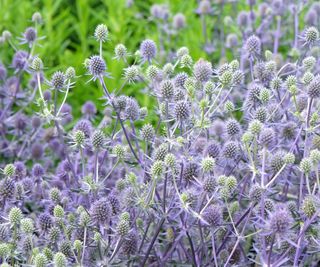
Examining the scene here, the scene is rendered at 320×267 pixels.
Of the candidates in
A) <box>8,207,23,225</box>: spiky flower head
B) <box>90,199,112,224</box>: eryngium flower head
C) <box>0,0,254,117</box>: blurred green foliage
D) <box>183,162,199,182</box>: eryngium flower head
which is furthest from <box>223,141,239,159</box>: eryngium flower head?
<box>0,0,254,117</box>: blurred green foliage

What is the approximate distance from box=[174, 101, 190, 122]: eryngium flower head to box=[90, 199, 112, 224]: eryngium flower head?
379 millimetres

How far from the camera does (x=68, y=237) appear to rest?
Result: 2.26 meters

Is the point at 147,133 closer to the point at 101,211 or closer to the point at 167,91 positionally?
the point at 167,91

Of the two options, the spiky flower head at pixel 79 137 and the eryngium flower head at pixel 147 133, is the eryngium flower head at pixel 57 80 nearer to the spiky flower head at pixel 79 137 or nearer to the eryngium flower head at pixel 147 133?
the spiky flower head at pixel 79 137

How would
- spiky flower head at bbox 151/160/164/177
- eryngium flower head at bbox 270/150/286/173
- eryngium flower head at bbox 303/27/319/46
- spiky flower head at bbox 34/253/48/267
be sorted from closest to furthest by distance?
spiky flower head at bbox 34/253/48/267
spiky flower head at bbox 151/160/164/177
eryngium flower head at bbox 270/150/286/173
eryngium flower head at bbox 303/27/319/46

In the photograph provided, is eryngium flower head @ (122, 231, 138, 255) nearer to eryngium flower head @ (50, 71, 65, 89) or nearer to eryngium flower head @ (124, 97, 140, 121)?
eryngium flower head @ (124, 97, 140, 121)

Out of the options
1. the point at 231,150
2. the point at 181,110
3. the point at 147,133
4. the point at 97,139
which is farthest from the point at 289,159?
the point at 97,139

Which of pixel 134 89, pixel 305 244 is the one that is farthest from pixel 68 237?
pixel 134 89

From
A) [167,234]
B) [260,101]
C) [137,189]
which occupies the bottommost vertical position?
[167,234]

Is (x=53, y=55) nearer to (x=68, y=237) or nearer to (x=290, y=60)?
(x=290, y=60)

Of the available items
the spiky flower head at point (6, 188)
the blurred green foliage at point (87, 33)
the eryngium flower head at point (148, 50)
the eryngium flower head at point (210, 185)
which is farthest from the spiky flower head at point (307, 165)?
the blurred green foliage at point (87, 33)

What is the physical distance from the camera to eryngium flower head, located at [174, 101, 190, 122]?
228cm

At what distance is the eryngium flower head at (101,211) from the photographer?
217 centimetres

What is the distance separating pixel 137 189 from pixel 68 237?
28 cm
